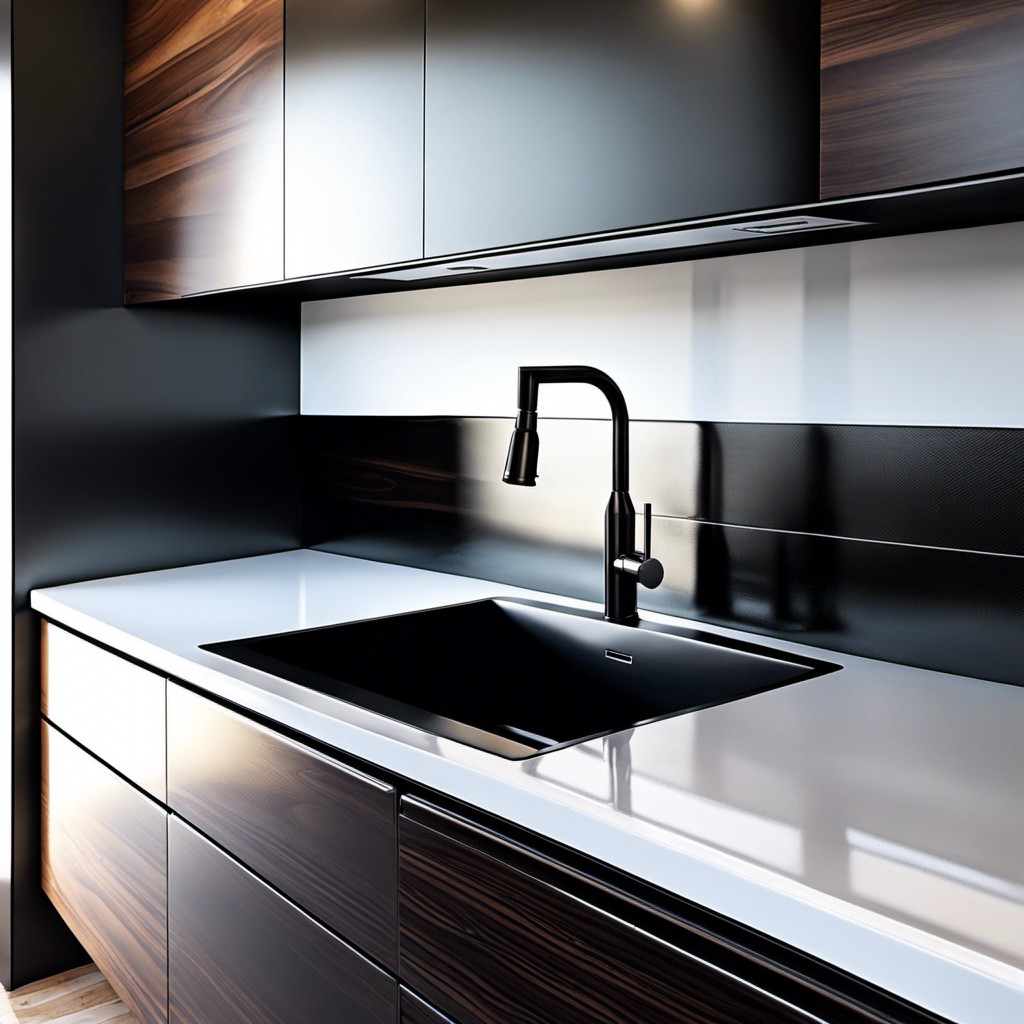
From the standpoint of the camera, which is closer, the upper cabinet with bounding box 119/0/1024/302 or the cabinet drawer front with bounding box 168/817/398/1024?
the upper cabinet with bounding box 119/0/1024/302

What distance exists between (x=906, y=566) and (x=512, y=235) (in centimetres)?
69

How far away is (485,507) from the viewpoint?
80.7 inches

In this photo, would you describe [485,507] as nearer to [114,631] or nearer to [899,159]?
[114,631]

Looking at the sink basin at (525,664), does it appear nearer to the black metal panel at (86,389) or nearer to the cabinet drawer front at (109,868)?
the cabinet drawer front at (109,868)

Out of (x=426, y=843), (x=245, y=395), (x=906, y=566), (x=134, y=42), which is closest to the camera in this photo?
(x=426, y=843)

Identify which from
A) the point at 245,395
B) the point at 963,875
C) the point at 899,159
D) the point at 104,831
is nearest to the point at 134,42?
the point at 245,395

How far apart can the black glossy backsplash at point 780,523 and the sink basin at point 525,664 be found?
12 cm

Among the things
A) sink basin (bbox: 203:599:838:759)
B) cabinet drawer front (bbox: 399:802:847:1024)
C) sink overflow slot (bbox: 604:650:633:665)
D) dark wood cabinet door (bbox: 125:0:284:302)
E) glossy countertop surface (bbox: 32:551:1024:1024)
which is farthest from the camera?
dark wood cabinet door (bbox: 125:0:284:302)

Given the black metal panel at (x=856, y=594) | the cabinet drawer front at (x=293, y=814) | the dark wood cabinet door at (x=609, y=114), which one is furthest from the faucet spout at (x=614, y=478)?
the cabinet drawer front at (x=293, y=814)

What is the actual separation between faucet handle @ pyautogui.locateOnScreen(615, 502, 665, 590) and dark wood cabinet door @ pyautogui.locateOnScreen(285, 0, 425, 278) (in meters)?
0.55

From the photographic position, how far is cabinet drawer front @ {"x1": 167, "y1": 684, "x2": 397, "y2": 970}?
3.78 feet

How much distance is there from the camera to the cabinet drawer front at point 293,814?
3.78 ft

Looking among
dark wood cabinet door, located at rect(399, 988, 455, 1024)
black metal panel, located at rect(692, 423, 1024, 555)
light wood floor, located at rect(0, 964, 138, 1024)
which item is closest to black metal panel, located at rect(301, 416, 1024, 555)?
black metal panel, located at rect(692, 423, 1024, 555)

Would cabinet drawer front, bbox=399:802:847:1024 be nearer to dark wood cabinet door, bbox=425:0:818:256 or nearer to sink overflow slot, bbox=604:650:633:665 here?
sink overflow slot, bbox=604:650:633:665
